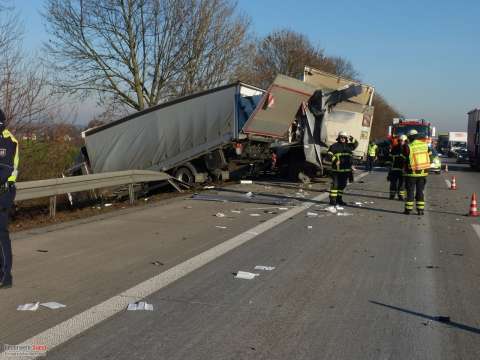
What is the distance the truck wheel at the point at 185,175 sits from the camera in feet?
53.1

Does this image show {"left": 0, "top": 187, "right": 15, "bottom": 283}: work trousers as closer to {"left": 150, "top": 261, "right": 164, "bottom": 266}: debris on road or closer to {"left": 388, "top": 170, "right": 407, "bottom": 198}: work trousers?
{"left": 150, "top": 261, "right": 164, "bottom": 266}: debris on road

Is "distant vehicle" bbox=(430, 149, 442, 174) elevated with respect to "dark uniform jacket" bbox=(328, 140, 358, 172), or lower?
lower

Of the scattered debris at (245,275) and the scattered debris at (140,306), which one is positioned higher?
the scattered debris at (140,306)

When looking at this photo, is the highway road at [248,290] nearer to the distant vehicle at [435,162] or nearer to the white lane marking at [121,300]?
the white lane marking at [121,300]

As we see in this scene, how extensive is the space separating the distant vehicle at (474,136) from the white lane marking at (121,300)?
26.9 m

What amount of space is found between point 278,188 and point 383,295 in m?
10.8

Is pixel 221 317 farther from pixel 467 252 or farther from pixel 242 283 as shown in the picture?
pixel 467 252

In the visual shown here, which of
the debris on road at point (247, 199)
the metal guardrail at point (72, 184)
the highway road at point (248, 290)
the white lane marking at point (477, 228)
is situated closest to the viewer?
the highway road at point (248, 290)

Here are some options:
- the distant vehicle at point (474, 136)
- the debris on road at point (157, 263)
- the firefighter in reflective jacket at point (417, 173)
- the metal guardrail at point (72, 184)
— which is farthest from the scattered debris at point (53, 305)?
the distant vehicle at point (474, 136)

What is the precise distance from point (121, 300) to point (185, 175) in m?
11.4

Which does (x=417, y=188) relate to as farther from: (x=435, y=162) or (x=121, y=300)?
(x=435, y=162)

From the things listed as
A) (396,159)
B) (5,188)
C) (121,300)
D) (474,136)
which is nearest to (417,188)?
(396,159)

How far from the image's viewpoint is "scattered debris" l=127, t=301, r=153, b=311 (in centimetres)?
467

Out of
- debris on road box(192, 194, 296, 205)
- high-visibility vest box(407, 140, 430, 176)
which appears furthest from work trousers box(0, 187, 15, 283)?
high-visibility vest box(407, 140, 430, 176)
